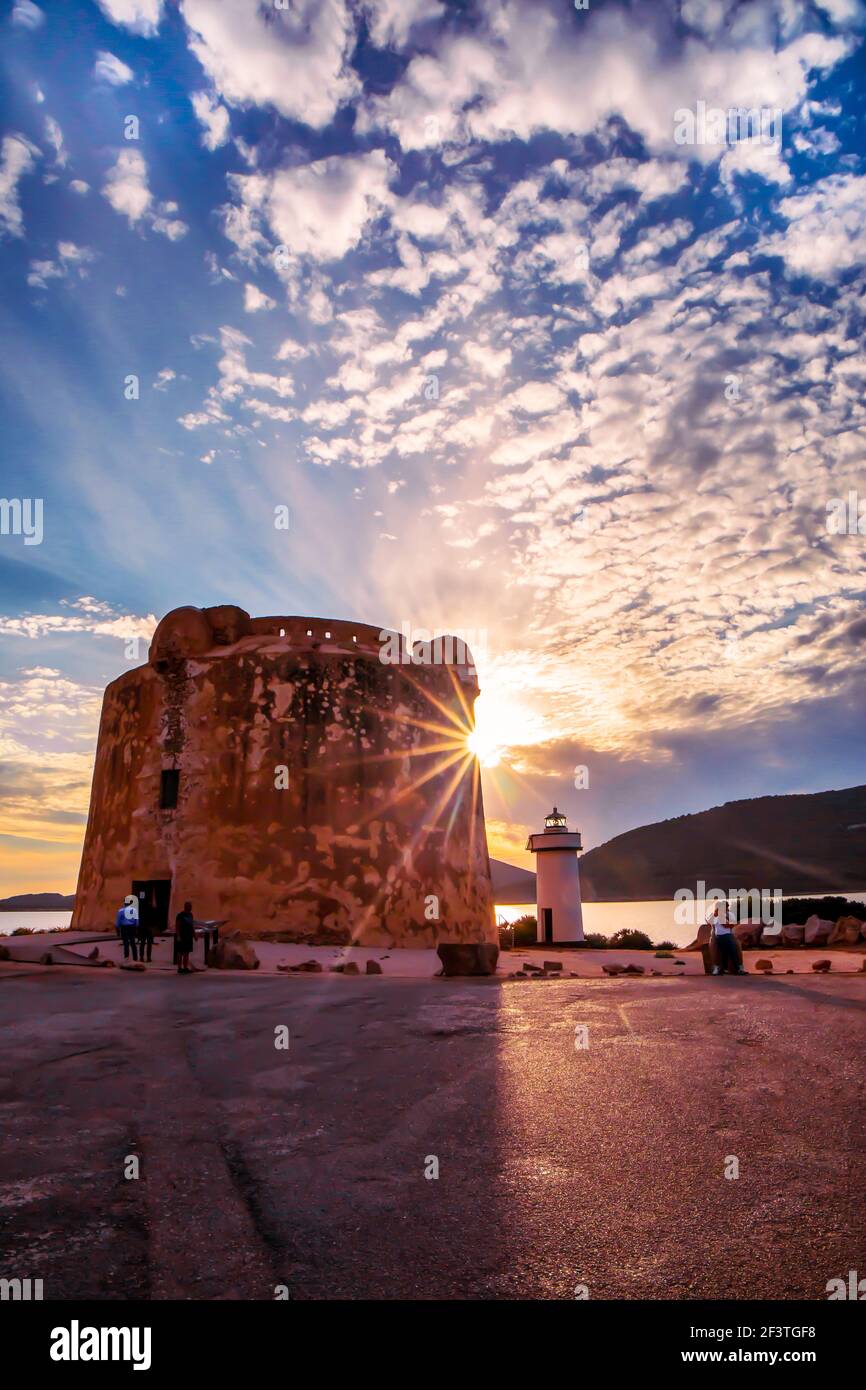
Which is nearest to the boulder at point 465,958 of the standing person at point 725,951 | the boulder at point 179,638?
the standing person at point 725,951

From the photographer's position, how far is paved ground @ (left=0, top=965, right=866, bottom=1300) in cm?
265

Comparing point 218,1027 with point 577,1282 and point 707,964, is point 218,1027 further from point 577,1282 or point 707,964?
point 707,964

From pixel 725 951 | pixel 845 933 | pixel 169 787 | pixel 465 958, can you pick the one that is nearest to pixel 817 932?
pixel 845 933

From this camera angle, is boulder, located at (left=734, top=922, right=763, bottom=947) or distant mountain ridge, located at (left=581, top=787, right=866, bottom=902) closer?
boulder, located at (left=734, top=922, right=763, bottom=947)

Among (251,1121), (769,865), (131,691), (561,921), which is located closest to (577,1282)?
(251,1121)

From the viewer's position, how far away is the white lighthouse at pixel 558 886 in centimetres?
2969

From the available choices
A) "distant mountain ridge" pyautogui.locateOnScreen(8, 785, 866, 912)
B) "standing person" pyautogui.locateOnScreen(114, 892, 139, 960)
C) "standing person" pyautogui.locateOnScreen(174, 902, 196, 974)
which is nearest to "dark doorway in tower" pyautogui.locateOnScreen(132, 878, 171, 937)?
"standing person" pyautogui.locateOnScreen(114, 892, 139, 960)

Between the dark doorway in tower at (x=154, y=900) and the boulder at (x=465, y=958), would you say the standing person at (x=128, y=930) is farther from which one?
the boulder at (x=465, y=958)

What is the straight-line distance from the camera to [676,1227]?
294 centimetres

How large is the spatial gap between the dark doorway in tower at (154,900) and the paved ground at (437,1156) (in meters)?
10.5

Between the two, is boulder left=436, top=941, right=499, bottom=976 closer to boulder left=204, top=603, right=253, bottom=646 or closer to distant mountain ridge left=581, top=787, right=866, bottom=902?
boulder left=204, top=603, right=253, bottom=646

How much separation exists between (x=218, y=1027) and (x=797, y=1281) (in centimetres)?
546

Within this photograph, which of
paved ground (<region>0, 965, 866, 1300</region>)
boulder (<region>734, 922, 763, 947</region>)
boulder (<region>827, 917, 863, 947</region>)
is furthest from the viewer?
boulder (<region>734, 922, 763, 947</region>)

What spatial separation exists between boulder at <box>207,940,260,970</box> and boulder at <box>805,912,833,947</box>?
1395 centimetres
